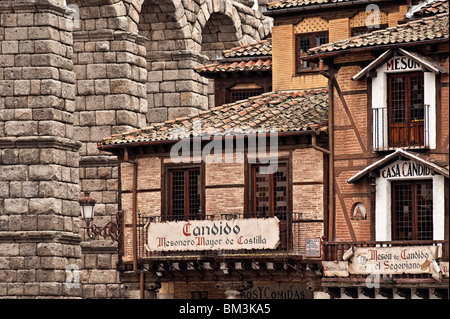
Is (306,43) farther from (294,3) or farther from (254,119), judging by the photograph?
(254,119)

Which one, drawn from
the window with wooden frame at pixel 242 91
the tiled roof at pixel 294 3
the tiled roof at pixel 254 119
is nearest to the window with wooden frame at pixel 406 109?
the tiled roof at pixel 254 119

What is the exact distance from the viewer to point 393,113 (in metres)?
44.1

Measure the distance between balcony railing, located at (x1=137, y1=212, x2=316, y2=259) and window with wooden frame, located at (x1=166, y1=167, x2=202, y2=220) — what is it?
0.57 ft

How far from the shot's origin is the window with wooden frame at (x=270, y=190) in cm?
4656

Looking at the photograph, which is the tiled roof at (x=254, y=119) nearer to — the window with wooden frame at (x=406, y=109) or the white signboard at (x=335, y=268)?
the window with wooden frame at (x=406, y=109)

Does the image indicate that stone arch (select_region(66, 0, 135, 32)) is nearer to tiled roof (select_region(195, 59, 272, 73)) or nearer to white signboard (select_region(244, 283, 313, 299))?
tiled roof (select_region(195, 59, 272, 73))

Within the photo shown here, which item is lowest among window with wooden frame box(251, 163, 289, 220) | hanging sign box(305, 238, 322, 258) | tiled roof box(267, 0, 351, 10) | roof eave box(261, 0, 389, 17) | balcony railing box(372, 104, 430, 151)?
hanging sign box(305, 238, 322, 258)

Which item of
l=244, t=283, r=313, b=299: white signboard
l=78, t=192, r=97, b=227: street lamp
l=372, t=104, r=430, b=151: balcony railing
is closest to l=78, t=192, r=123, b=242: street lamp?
l=78, t=192, r=97, b=227: street lamp

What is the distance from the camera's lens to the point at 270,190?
46719 mm

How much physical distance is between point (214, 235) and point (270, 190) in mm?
1962

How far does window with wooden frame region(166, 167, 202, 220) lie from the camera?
157ft

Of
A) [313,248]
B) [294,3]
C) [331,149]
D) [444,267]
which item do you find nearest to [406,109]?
[331,149]
